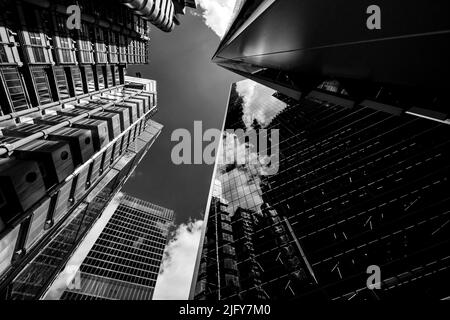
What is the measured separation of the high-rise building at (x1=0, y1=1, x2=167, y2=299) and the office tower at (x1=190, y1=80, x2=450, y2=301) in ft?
58.8

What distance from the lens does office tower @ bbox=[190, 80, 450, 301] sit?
58.3 ft

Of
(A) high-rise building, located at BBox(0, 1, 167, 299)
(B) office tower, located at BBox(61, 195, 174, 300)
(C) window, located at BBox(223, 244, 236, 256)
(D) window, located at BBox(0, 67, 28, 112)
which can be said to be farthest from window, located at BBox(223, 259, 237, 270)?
(B) office tower, located at BBox(61, 195, 174, 300)

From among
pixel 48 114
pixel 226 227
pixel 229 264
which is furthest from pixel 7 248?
pixel 226 227

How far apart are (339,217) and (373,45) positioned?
25.1 meters

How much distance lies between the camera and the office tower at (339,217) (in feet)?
58.3

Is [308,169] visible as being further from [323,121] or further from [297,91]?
[297,91]

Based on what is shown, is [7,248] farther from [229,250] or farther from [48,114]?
[229,250]

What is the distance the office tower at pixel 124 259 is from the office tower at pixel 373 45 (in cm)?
12066

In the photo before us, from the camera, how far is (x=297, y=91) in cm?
843

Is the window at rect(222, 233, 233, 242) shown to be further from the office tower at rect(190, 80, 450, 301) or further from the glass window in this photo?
the glass window

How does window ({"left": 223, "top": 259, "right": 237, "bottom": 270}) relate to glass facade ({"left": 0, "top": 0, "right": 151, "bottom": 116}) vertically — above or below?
below

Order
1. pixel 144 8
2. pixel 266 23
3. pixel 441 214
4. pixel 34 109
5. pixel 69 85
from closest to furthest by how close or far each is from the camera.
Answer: pixel 266 23
pixel 441 214
pixel 34 109
pixel 69 85
pixel 144 8
